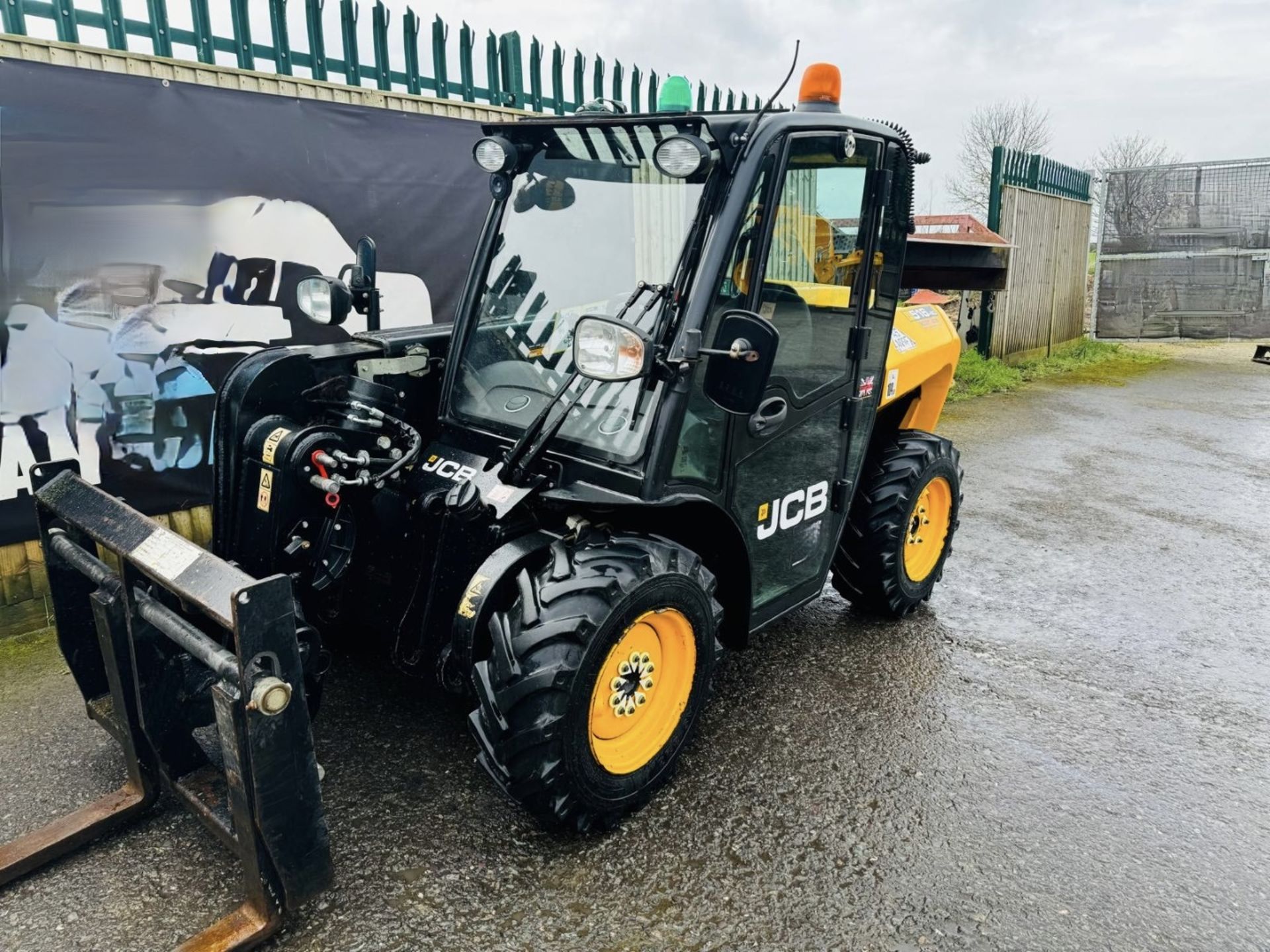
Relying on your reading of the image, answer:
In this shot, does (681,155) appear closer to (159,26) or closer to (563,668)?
(563,668)

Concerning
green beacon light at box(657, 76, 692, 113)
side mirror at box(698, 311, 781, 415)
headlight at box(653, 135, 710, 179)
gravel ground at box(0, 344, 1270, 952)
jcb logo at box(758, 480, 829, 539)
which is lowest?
gravel ground at box(0, 344, 1270, 952)

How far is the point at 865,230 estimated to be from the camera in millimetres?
3221

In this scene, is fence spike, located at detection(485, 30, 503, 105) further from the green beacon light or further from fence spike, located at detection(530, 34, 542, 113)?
the green beacon light

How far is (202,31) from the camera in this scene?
4.32m

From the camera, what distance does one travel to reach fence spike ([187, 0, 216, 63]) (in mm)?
4289

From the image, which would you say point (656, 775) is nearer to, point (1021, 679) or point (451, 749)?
point (451, 749)

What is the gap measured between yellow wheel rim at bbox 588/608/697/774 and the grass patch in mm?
7496

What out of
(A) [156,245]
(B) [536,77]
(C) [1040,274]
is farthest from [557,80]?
(C) [1040,274]

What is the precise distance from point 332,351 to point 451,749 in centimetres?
142

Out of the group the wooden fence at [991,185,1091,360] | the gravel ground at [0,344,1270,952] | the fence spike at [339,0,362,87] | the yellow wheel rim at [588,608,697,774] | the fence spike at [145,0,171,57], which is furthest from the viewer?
the wooden fence at [991,185,1091,360]

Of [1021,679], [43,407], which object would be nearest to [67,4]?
[43,407]

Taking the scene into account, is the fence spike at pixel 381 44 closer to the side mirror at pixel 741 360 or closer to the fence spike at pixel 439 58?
the fence spike at pixel 439 58

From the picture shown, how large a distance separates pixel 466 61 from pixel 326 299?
3.06 metres

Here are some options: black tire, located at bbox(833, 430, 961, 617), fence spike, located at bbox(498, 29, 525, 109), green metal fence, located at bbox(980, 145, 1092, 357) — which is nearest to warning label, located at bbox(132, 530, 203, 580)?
black tire, located at bbox(833, 430, 961, 617)
